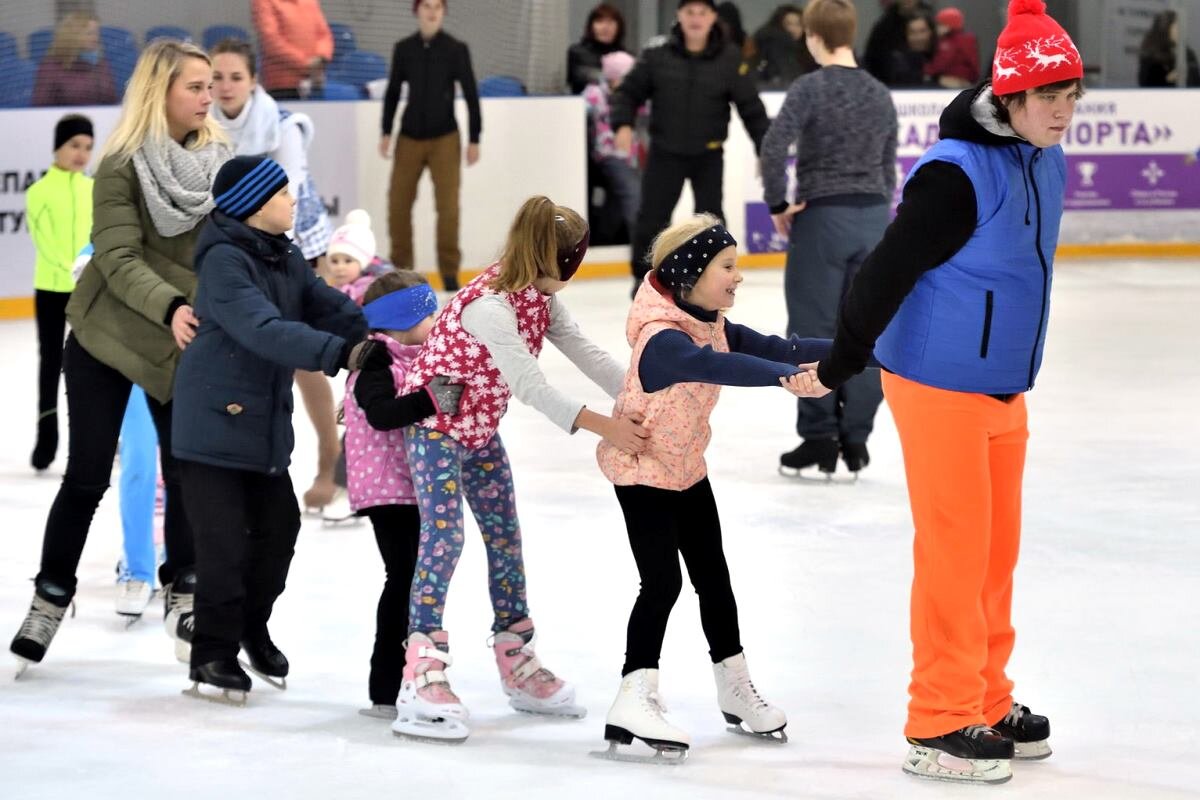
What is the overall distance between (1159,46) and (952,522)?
38.3 feet

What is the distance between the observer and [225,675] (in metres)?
3.69

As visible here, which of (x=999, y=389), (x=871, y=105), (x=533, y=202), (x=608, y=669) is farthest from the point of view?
(x=871, y=105)

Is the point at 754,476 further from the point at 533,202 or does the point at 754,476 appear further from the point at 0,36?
the point at 0,36

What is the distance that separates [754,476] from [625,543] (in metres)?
1.14

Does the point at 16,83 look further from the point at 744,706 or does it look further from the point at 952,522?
the point at 952,522

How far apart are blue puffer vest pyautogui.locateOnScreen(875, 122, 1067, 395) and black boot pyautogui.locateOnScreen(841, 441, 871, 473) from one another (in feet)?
9.88

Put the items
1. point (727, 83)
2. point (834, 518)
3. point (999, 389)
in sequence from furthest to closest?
1. point (727, 83)
2. point (834, 518)
3. point (999, 389)

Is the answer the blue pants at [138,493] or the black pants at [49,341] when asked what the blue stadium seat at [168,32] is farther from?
the blue pants at [138,493]

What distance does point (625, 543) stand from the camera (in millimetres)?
5188

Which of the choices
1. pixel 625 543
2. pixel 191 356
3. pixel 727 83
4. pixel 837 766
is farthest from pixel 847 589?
pixel 727 83

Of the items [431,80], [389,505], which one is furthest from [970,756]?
[431,80]

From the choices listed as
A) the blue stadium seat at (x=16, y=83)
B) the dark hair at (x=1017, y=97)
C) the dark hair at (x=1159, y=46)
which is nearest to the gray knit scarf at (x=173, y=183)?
the dark hair at (x=1017, y=97)

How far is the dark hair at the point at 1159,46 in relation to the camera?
1386 centimetres

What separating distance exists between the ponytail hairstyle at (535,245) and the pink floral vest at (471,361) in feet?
0.12
